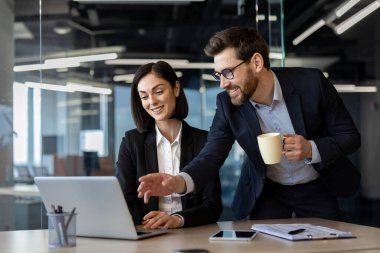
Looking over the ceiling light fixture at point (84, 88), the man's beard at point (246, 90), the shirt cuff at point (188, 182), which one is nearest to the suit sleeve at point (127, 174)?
the shirt cuff at point (188, 182)

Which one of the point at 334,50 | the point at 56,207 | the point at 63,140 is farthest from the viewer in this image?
the point at 63,140

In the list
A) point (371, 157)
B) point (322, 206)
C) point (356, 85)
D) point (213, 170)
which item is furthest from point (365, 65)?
point (213, 170)

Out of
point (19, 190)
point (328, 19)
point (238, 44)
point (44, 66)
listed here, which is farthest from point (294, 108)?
point (44, 66)

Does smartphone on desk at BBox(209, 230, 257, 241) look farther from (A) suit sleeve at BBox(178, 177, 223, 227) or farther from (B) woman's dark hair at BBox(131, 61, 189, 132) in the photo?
(B) woman's dark hair at BBox(131, 61, 189, 132)

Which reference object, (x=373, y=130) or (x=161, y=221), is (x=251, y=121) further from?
(x=373, y=130)

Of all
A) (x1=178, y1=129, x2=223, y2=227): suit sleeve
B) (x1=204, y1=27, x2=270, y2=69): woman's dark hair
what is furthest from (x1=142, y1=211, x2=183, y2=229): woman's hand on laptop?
(x1=204, y1=27, x2=270, y2=69): woman's dark hair

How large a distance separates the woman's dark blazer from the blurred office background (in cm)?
178

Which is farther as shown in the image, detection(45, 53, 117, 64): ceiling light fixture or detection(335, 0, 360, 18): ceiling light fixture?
detection(45, 53, 117, 64): ceiling light fixture

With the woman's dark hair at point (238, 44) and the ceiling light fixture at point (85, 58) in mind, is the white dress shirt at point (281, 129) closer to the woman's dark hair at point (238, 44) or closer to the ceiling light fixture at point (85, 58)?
the woman's dark hair at point (238, 44)

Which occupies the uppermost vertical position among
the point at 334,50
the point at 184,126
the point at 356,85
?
the point at 334,50

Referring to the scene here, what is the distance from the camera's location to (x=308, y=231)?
1865 mm

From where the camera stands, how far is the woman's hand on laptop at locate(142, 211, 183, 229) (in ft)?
6.88

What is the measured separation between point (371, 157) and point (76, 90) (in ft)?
10.8

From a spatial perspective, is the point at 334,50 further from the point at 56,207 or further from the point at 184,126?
the point at 56,207
